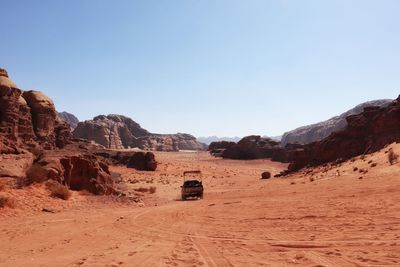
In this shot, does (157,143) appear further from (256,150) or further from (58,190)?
(58,190)

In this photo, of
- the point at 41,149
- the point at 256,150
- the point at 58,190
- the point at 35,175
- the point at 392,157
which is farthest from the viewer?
the point at 256,150

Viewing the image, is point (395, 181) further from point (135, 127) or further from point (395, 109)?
point (135, 127)

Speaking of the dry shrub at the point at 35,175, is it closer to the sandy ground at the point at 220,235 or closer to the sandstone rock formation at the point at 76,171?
the sandstone rock formation at the point at 76,171

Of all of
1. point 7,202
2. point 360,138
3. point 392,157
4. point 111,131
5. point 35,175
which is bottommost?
point 7,202

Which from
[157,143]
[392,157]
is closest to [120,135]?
[157,143]

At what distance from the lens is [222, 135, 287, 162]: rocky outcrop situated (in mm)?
91000

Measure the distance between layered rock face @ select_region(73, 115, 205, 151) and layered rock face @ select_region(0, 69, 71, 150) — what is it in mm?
79828

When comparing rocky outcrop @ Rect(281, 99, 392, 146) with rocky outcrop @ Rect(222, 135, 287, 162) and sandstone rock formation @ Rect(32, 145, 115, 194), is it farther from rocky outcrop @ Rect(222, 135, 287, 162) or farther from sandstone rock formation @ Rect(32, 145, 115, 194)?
sandstone rock formation @ Rect(32, 145, 115, 194)

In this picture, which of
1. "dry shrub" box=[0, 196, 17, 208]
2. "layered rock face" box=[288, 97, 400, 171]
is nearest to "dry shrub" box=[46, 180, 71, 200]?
"dry shrub" box=[0, 196, 17, 208]

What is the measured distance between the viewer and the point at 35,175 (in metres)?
19.8

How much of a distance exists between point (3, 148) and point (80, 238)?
13.9 metres

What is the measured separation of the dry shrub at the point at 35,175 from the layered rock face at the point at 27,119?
35.5 feet

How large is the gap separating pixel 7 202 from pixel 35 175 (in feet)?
12.2

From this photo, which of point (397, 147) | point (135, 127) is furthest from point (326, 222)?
point (135, 127)
